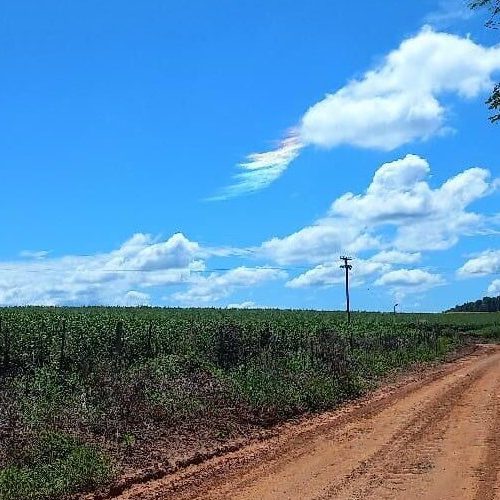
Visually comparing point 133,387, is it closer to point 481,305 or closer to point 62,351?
point 62,351

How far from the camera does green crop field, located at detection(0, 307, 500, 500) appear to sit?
429 inches

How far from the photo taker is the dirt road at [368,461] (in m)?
9.61

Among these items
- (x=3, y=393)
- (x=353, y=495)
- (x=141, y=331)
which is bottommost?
(x=353, y=495)

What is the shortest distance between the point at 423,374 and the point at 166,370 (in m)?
13.1

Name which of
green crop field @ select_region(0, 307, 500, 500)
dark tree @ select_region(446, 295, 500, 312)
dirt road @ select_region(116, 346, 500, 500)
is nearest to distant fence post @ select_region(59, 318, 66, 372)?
green crop field @ select_region(0, 307, 500, 500)

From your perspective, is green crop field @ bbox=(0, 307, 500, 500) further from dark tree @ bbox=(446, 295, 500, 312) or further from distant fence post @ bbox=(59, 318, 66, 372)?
dark tree @ bbox=(446, 295, 500, 312)

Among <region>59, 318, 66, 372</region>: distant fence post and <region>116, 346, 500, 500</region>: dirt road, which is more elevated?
<region>59, 318, 66, 372</region>: distant fence post

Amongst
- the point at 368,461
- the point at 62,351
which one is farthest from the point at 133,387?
the point at 368,461

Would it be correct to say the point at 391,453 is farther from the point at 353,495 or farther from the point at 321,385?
the point at 321,385

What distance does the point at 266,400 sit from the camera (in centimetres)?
1667

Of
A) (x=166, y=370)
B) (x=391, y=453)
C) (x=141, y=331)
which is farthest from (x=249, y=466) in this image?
(x=141, y=331)

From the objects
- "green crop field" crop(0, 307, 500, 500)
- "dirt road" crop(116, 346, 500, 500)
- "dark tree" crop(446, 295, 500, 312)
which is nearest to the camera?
"dirt road" crop(116, 346, 500, 500)

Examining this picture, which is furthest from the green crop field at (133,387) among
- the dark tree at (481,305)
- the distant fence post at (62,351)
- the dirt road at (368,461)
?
the dark tree at (481,305)

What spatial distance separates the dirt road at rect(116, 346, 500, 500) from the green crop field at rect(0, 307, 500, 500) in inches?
41.0
